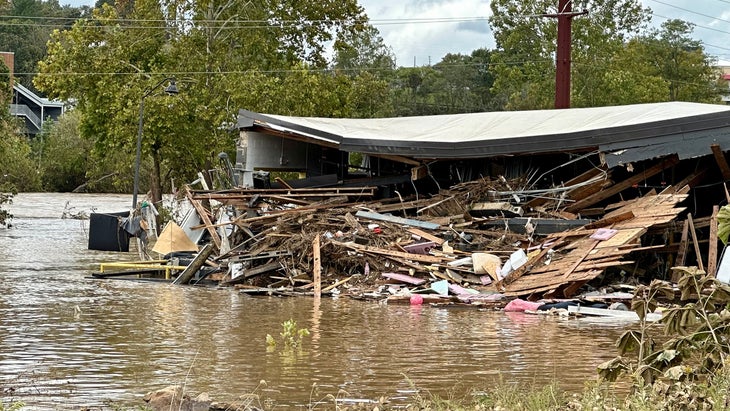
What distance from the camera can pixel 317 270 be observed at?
21.5 metres

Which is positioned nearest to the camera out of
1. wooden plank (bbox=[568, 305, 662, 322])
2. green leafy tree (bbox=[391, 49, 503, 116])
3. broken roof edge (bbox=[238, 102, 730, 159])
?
wooden plank (bbox=[568, 305, 662, 322])

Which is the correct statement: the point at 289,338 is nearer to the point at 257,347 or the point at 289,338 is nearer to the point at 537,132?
the point at 257,347

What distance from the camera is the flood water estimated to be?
11531 millimetres

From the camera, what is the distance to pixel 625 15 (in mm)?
64500

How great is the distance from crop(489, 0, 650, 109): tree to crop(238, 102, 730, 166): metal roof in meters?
33.8

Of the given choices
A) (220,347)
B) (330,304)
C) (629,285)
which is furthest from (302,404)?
(629,285)

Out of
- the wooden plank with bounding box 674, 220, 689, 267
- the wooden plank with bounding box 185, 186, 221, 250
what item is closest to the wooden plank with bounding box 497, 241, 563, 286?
the wooden plank with bounding box 674, 220, 689, 267

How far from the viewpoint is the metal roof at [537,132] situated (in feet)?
67.2

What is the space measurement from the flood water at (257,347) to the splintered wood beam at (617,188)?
4.26 metres

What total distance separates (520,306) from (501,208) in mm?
3890

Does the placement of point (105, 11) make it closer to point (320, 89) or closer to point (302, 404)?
point (320, 89)

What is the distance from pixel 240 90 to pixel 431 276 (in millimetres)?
21774

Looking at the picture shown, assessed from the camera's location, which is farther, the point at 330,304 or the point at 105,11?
the point at 105,11

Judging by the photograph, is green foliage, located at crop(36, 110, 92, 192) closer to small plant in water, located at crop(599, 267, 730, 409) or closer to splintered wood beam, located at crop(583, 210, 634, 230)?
splintered wood beam, located at crop(583, 210, 634, 230)
